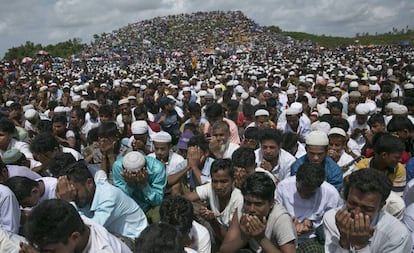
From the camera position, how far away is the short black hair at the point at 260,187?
105 inches

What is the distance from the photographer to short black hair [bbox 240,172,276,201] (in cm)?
267

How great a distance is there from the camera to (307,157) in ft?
12.6

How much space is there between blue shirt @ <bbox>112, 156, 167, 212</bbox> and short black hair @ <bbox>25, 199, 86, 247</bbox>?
5.30 feet

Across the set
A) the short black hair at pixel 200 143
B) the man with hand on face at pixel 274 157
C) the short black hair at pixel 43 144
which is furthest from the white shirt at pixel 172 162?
the short black hair at pixel 43 144

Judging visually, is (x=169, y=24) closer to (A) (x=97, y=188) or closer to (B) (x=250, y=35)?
(B) (x=250, y=35)

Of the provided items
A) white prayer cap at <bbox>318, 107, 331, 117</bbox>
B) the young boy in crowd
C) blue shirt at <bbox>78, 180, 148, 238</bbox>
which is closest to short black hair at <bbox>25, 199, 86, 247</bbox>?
blue shirt at <bbox>78, 180, 148, 238</bbox>

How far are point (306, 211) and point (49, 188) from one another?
2.22 m

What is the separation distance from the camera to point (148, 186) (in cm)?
370

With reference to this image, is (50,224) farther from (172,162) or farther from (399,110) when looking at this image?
(399,110)

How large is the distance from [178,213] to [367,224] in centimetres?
125

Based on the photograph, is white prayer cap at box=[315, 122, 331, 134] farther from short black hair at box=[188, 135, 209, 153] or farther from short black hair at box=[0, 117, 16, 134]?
short black hair at box=[0, 117, 16, 134]

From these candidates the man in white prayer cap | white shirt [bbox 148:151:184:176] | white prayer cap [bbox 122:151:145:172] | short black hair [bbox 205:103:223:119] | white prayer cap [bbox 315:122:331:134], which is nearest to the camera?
white prayer cap [bbox 122:151:145:172]

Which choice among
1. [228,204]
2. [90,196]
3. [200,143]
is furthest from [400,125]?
[90,196]

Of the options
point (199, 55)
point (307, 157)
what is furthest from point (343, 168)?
point (199, 55)
